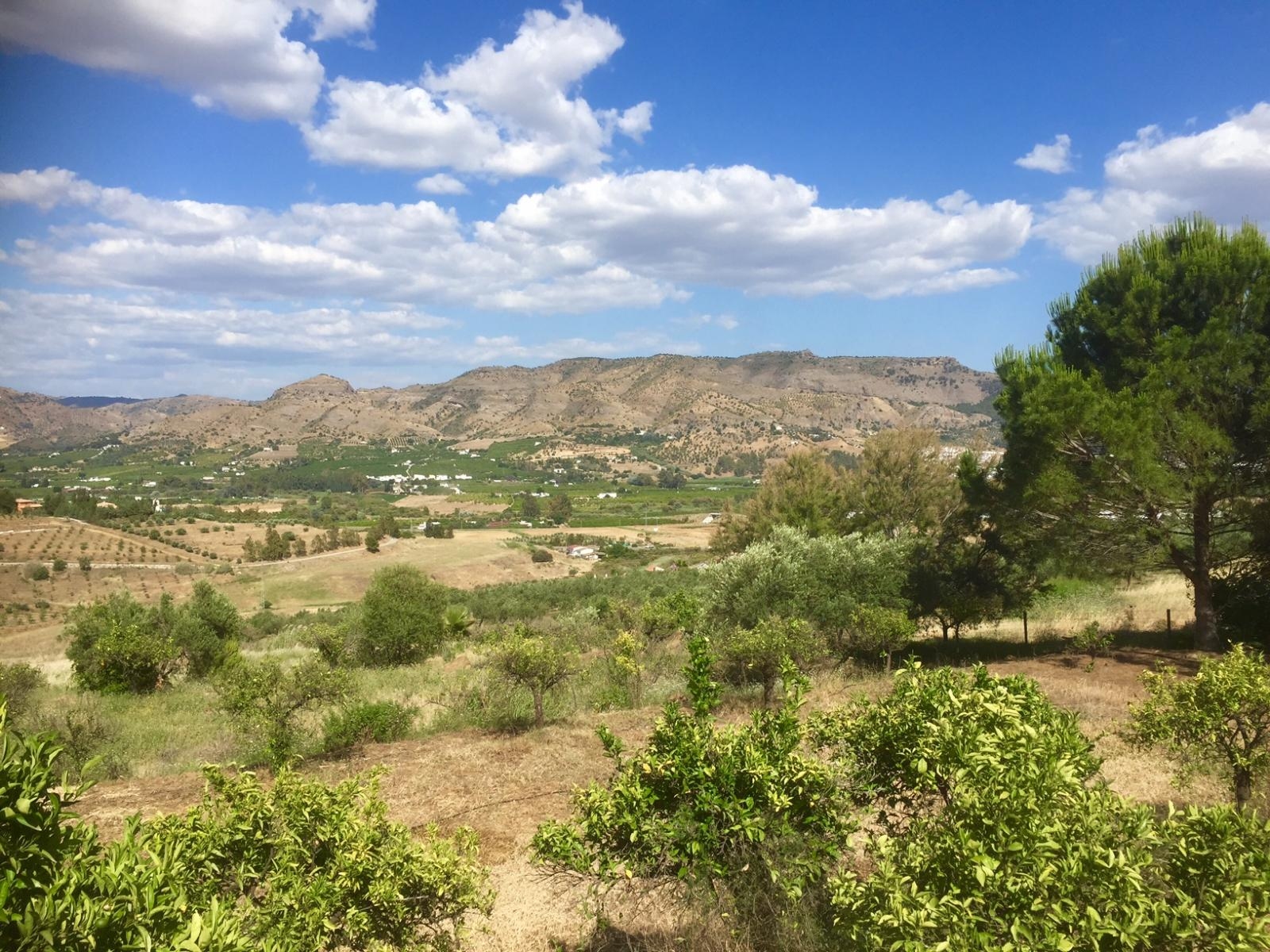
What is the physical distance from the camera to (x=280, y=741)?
11.7 meters

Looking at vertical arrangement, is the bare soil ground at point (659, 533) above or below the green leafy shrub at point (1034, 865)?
below

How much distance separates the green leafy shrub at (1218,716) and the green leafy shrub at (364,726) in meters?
11.7

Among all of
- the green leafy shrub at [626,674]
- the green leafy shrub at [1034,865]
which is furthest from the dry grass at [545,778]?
the green leafy shrub at [626,674]

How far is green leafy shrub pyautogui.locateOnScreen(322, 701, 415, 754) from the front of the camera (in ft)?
Answer: 41.6

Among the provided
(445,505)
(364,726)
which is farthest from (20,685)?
(445,505)

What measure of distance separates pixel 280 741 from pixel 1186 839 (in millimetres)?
11990

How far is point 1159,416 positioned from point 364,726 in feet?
55.6

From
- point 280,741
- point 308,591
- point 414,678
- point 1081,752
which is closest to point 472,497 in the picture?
point 308,591

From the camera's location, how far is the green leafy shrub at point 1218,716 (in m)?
6.59

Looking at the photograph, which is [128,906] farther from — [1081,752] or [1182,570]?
[1182,570]

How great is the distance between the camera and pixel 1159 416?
48.7 feet

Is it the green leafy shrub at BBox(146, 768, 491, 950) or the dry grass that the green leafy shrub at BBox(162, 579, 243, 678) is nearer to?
the dry grass

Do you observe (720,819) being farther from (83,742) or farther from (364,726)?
(83,742)

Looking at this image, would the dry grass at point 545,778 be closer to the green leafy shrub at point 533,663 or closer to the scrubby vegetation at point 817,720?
the scrubby vegetation at point 817,720
